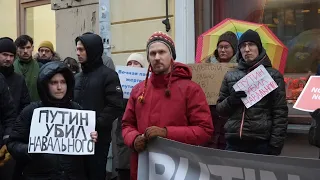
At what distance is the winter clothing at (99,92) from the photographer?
16.3 feet

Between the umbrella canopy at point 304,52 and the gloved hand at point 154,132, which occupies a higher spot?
the umbrella canopy at point 304,52

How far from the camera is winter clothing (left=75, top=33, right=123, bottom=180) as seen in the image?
4.96 meters

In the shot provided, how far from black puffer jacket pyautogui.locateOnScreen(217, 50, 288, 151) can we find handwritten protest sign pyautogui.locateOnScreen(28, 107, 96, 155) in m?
1.29

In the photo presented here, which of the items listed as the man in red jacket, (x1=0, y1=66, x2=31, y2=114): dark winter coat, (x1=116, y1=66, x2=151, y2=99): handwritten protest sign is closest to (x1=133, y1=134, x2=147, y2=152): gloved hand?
the man in red jacket

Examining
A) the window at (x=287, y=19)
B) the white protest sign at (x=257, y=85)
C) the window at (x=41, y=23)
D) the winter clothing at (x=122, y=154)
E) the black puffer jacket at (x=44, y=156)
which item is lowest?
the winter clothing at (x=122, y=154)

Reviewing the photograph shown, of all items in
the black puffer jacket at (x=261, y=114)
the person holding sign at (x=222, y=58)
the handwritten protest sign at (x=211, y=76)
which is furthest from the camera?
the person holding sign at (x=222, y=58)

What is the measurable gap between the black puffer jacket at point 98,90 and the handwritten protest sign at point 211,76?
848 mm

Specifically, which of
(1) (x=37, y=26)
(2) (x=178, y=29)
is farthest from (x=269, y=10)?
(1) (x=37, y=26)

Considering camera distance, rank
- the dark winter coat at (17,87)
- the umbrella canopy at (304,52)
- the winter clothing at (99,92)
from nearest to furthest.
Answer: the winter clothing at (99,92), the dark winter coat at (17,87), the umbrella canopy at (304,52)

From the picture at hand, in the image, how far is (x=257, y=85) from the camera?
182 inches

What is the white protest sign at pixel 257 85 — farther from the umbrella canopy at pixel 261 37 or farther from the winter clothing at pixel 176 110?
the umbrella canopy at pixel 261 37

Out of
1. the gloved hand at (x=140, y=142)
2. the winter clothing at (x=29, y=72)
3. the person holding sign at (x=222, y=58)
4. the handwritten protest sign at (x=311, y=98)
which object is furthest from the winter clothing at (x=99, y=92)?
the handwritten protest sign at (x=311, y=98)

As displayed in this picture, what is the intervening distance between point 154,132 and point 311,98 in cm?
123

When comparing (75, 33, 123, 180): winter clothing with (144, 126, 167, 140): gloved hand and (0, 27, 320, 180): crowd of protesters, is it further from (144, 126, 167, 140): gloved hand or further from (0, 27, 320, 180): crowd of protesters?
(144, 126, 167, 140): gloved hand
